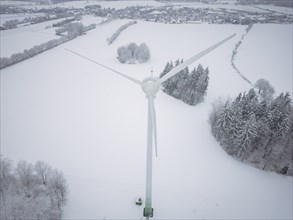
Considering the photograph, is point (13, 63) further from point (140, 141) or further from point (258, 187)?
point (258, 187)

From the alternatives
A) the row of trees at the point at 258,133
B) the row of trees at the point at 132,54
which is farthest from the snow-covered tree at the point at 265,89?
the row of trees at the point at 132,54

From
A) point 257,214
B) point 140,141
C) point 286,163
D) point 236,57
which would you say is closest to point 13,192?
point 140,141

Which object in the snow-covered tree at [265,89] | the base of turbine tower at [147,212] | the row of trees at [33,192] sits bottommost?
the base of turbine tower at [147,212]

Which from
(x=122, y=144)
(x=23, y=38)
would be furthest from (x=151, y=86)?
(x=23, y=38)

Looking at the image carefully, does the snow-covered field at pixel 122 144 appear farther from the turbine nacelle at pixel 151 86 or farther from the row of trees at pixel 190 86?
the turbine nacelle at pixel 151 86

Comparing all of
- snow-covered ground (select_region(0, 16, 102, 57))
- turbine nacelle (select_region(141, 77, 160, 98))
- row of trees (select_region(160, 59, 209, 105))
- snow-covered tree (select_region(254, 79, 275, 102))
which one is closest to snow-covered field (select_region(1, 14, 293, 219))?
row of trees (select_region(160, 59, 209, 105))

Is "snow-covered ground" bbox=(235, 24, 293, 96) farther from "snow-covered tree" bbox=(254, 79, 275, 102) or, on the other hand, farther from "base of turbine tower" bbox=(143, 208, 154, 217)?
"base of turbine tower" bbox=(143, 208, 154, 217)

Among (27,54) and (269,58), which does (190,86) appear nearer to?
(269,58)
